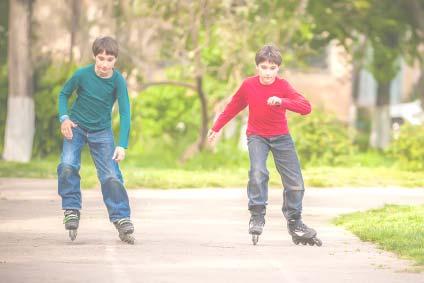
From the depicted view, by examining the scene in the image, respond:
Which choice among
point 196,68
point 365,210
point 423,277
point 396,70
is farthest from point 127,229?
point 396,70

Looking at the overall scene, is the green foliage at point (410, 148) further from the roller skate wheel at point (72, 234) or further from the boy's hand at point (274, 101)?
the roller skate wheel at point (72, 234)

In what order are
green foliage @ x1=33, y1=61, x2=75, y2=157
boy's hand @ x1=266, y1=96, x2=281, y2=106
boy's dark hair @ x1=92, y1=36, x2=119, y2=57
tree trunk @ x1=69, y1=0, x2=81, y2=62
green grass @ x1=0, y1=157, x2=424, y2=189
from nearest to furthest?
boy's hand @ x1=266, y1=96, x2=281, y2=106 → boy's dark hair @ x1=92, y1=36, x2=119, y2=57 → green grass @ x1=0, y1=157, x2=424, y2=189 → green foliage @ x1=33, y1=61, x2=75, y2=157 → tree trunk @ x1=69, y1=0, x2=81, y2=62

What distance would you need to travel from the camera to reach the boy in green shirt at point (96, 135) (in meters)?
11.1

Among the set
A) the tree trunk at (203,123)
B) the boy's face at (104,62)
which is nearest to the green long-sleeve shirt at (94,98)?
the boy's face at (104,62)

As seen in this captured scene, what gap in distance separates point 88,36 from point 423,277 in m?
19.0

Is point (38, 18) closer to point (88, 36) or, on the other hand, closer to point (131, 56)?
point (88, 36)

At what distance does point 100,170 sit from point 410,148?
42.2ft

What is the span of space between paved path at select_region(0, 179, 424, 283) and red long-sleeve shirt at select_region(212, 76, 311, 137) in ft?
3.19

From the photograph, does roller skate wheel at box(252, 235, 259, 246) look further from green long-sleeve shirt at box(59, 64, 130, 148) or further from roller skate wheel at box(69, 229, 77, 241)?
roller skate wheel at box(69, 229, 77, 241)

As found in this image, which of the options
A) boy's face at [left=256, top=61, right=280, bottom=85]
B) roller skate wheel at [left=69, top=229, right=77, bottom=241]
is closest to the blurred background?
roller skate wheel at [left=69, top=229, right=77, bottom=241]

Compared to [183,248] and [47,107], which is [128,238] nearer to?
[183,248]

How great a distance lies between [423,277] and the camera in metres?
9.05

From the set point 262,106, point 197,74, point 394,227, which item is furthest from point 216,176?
point 262,106

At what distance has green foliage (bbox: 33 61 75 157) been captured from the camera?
25875 mm
